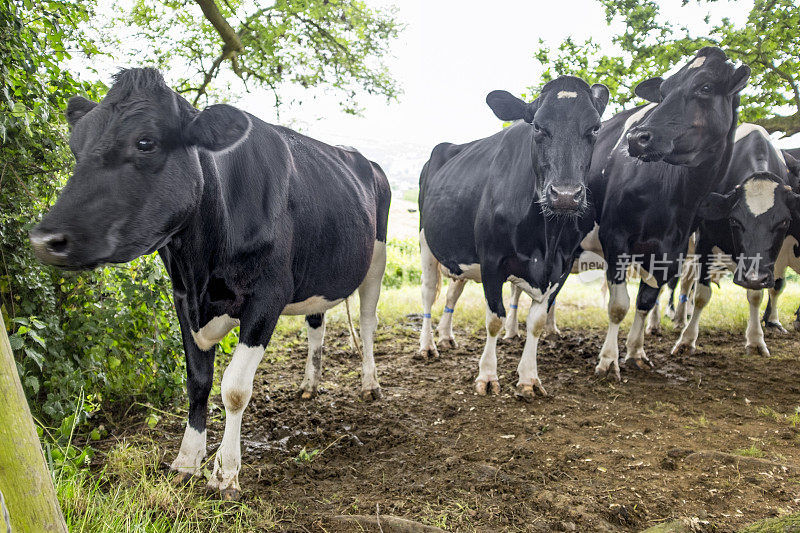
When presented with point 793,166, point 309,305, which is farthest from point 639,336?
point 309,305

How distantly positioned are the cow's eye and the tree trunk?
119 cm

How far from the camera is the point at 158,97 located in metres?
2.73

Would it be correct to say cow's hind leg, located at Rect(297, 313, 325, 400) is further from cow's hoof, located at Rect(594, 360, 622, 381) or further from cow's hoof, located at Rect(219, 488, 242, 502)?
cow's hoof, located at Rect(594, 360, 622, 381)

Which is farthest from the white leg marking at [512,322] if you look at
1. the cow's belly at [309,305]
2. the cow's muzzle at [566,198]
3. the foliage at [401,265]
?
the foliage at [401,265]

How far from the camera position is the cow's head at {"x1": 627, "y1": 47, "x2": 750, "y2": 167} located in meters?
5.07

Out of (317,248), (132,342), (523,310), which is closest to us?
(317,248)

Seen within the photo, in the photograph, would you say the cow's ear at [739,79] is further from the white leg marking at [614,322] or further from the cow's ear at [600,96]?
the white leg marking at [614,322]

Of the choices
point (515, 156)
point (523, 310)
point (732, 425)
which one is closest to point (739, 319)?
point (523, 310)

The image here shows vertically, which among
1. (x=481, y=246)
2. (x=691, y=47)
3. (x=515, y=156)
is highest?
(x=691, y=47)

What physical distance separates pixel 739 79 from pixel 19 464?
18.9ft

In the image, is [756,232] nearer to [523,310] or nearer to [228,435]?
[523,310]

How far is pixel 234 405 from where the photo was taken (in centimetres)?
329

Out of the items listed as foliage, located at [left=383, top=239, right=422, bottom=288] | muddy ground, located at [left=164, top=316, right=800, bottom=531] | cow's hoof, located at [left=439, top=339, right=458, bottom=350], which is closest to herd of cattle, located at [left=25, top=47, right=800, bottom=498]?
cow's hoof, located at [left=439, top=339, right=458, bottom=350]

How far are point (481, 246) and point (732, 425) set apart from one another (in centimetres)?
246
